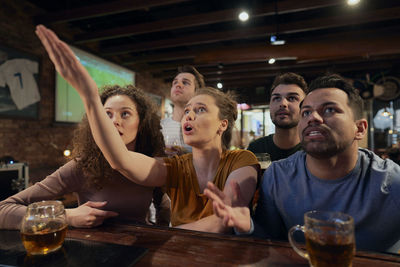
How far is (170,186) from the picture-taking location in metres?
1.40

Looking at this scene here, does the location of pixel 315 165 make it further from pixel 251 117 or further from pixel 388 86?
pixel 251 117

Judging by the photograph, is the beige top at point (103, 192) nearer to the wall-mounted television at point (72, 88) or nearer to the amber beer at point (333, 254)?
the amber beer at point (333, 254)

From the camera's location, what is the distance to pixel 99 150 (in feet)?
4.88

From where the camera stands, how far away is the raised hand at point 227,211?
2.89 feet

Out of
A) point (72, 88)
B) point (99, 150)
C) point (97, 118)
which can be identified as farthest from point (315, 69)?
point (97, 118)

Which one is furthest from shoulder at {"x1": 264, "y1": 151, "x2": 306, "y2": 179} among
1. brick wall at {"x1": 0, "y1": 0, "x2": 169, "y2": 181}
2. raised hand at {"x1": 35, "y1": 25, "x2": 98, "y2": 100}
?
brick wall at {"x1": 0, "y1": 0, "x2": 169, "y2": 181}

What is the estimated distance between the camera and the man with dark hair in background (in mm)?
2096

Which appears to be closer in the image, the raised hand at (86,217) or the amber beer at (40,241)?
the amber beer at (40,241)

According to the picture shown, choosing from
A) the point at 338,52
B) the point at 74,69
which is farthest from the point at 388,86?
the point at 74,69

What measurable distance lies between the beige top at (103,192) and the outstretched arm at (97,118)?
17cm

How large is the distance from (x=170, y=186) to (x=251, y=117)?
10.8 m

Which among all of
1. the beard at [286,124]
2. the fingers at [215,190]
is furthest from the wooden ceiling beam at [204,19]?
the fingers at [215,190]

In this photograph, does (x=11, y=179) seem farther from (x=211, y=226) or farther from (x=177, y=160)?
(x=211, y=226)

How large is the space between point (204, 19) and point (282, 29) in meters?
1.46
